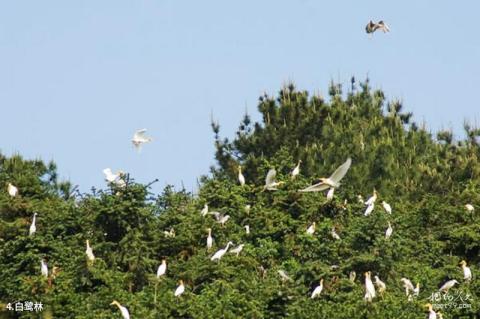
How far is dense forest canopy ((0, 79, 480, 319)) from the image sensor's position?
51.9 ft

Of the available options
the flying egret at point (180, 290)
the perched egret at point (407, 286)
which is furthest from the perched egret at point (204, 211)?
the perched egret at point (407, 286)

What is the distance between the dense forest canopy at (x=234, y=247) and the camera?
15805 mm

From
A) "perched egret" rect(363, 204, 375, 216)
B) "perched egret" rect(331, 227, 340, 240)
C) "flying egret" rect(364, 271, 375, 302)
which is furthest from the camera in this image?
"perched egret" rect(363, 204, 375, 216)

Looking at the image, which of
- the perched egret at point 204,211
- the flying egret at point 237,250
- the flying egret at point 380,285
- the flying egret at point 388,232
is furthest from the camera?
the perched egret at point 204,211

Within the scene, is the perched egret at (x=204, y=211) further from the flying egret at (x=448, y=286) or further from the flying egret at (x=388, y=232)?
the flying egret at (x=448, y=286)

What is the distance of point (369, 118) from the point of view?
27.9 metres

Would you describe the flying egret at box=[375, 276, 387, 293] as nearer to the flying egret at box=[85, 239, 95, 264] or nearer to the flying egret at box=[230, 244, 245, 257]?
the flying egret at box=[230, 244, 245, 257]

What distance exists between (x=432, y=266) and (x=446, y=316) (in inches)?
105

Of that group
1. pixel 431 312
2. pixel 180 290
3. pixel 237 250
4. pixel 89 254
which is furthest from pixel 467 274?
pixel 89 254

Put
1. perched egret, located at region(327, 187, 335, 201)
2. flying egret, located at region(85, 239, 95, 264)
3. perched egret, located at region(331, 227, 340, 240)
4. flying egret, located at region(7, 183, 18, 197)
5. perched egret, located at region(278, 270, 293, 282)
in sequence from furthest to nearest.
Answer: perched egret, located at region(327, 187, 335, 201) < flying egret, located at region(7, 183, 18, 197) < perched egret, located at region(331, 227, 340, 240) < flying egret, located at region(85, 239, 95, 264) < perched egret, located at region(278, 270, 293, 282)

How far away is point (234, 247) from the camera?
1827 centimetres

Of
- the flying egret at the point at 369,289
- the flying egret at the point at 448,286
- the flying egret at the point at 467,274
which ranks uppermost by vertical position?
the flying egret at the point at 467,274

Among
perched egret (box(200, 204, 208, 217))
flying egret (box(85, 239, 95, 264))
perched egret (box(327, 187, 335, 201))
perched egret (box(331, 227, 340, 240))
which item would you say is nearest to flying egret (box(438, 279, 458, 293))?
perched egret (box(331, 227, 340, 240))

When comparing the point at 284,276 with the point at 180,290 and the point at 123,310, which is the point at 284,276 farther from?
the point at 123,310
